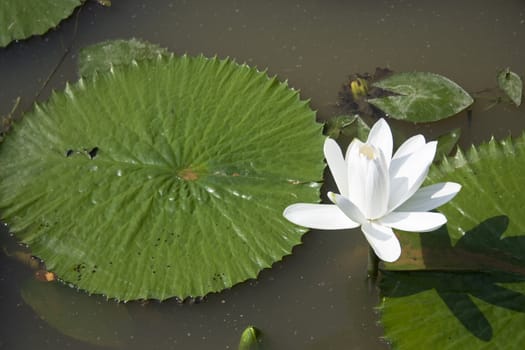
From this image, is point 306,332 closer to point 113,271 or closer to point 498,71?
point 113,271

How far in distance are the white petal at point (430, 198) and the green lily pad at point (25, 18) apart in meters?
1.94

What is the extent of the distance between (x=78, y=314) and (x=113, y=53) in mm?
1200

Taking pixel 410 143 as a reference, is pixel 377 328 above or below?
below

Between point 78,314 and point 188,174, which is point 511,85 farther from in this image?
point 78,314

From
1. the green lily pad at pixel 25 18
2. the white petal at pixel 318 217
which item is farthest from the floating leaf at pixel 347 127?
the green lily pad at pixel 25 18

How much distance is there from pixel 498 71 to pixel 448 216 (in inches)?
42.4

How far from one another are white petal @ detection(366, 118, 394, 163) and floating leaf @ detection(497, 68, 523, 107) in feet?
3.86

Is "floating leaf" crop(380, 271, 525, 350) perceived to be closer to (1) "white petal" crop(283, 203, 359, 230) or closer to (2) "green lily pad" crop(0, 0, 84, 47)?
(1) "white petal" crop(283, 203, 359, 230)

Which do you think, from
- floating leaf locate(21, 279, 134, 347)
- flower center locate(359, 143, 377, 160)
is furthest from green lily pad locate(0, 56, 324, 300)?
flower center locate(359, 143, 377, 160)

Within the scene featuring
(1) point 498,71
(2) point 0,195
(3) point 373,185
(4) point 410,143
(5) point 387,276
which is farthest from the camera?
(1) point 498,71

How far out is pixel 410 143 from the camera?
2031mm

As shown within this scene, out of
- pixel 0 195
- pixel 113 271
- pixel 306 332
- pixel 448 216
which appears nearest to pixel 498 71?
pixel 448 216

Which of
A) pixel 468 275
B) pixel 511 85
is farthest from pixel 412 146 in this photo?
pixel 511 85

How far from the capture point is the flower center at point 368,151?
1.86 m
